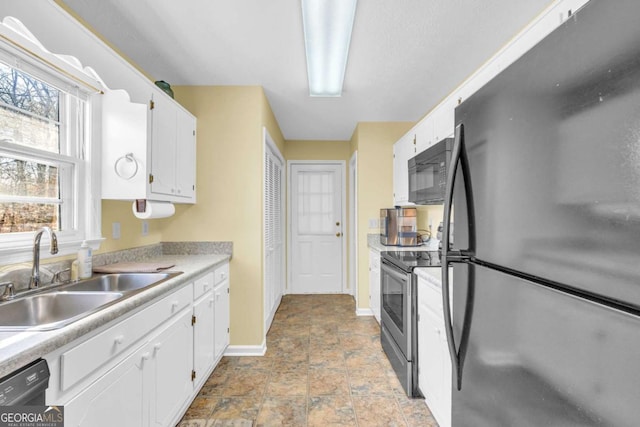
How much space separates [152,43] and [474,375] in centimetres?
260

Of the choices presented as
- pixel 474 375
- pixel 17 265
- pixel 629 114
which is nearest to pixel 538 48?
pixel 629 114

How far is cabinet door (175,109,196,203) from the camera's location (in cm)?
233

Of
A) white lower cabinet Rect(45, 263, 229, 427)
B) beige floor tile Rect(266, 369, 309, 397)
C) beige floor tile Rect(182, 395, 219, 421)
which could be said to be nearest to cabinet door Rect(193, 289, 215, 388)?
white lower cabinet Rect(45, 263, 229, 427)

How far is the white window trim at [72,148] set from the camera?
1.29 metres

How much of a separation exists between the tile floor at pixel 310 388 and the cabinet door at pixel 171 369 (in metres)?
0.26

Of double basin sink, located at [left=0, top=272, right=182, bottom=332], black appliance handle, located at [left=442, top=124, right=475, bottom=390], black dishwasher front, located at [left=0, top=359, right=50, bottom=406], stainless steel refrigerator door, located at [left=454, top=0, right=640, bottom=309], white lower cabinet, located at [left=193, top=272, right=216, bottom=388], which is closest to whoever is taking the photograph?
stainless steel refrigerator door, located at [left=454, top=0, right=640, bottom=309]

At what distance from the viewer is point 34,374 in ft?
2.65

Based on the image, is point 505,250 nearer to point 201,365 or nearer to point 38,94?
point 201,365

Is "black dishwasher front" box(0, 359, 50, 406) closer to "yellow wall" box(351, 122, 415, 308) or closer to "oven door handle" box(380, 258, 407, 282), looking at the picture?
"oven door handle" box(380, 258, 407, 282)

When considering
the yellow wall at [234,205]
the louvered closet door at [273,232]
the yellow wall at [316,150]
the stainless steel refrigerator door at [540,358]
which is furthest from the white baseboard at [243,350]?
the yellow wall at [316,150]

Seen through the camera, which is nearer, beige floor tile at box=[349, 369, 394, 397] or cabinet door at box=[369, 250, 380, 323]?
beige floor tile at box=[349, 369, 394, 397]

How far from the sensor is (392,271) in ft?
7.77

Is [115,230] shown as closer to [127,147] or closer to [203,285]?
[127,147]

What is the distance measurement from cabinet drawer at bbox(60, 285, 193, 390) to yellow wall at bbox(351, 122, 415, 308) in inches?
99.6
